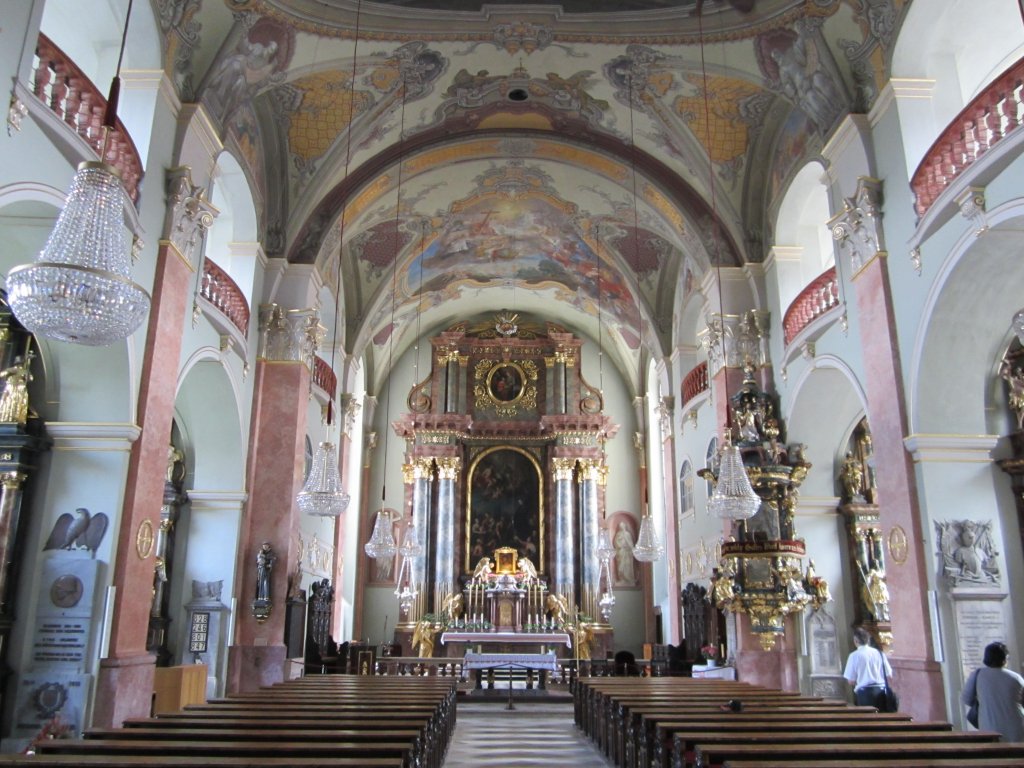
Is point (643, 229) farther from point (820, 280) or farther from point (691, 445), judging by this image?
point (820, 280)

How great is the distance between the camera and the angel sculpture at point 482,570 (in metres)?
20.1

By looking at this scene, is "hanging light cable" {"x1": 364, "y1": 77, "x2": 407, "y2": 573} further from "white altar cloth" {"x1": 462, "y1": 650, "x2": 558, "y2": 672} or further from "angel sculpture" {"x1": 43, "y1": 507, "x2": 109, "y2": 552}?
"angel sculpture" {"x1": 43, "y1": 507, "x2": 109, "y2": 552}

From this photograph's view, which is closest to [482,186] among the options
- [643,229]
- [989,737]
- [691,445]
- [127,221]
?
[643,229]

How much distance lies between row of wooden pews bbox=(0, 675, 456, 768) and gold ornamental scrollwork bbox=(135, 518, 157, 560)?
199 centimetres

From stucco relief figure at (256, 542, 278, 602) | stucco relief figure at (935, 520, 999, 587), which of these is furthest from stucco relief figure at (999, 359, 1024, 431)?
stucco relief figure at (256, 542, 278, 602)

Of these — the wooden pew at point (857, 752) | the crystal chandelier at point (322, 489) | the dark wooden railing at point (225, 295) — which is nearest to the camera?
the wooden pew at point (857, 752)

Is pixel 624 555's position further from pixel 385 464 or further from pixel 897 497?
pixel 897 497

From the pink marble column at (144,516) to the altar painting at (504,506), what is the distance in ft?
42.3

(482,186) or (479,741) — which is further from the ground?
(482,186)

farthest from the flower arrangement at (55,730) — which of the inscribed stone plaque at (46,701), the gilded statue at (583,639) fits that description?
the gilded statue at (583,639)

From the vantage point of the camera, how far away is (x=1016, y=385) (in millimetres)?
8648

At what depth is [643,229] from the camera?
15.7 m

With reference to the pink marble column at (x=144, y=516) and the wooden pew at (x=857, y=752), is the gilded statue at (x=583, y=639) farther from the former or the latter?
the wooden pew at (x=857, y=752)

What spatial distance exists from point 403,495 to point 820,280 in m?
13.3
